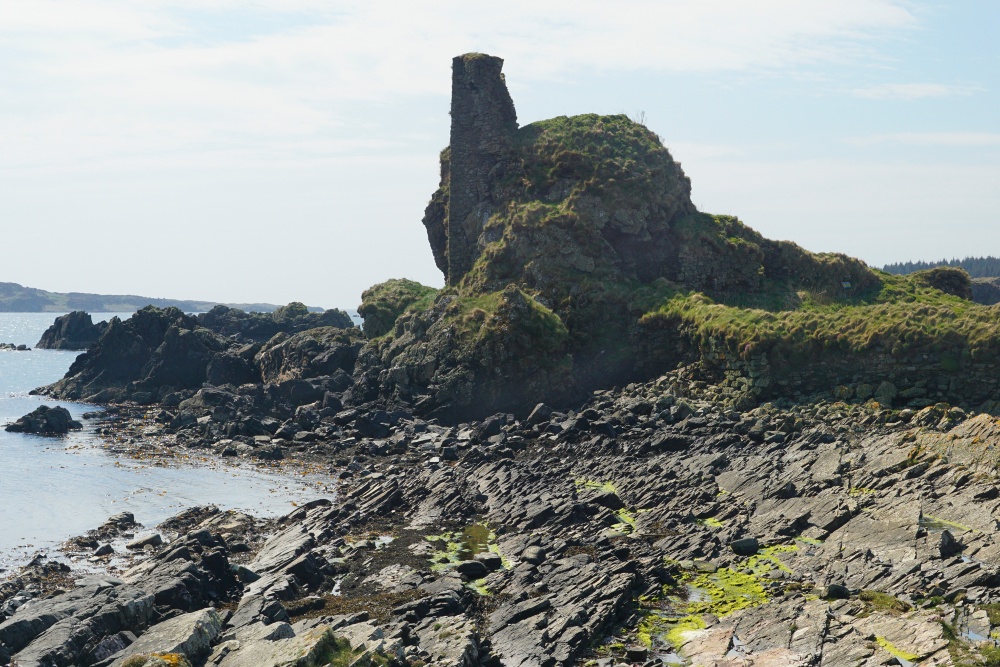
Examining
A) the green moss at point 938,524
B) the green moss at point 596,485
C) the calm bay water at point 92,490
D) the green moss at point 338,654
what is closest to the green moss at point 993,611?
the green moss at point 938,524

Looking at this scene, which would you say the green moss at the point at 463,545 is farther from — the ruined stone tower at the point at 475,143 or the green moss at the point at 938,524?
the ruined stone tower at the point at 475,143

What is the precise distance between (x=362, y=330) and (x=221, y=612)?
60.7 meters

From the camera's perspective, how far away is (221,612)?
27484mm

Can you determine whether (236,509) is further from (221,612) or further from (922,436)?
(922,436)

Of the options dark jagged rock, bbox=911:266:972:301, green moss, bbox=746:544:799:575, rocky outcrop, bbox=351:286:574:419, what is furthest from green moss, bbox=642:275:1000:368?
green moss, bbox=746:544:799:575

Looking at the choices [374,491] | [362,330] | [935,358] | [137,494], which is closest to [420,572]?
[374,491]

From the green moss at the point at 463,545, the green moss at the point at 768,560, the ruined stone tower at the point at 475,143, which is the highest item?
the ruined stone tower at the point at 475,143

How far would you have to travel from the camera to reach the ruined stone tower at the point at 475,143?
7956cm

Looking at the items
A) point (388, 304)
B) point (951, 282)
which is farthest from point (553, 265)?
point (951, 282)

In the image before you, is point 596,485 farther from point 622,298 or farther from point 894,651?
point 622,298

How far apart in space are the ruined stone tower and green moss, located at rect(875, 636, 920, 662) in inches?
2310

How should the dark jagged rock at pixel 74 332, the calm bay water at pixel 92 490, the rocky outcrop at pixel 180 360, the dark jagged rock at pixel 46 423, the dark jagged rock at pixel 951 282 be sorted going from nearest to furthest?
the calm bay water at pixel 92 490
the dark jagged rock at pixel 46 423
the dark jagged rock at pixel 951 282
the rocky outcrop at pixel 180 360
the dark jagged rock at pixel 74 332

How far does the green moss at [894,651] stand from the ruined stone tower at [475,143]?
192 feet

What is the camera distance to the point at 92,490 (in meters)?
50.5
